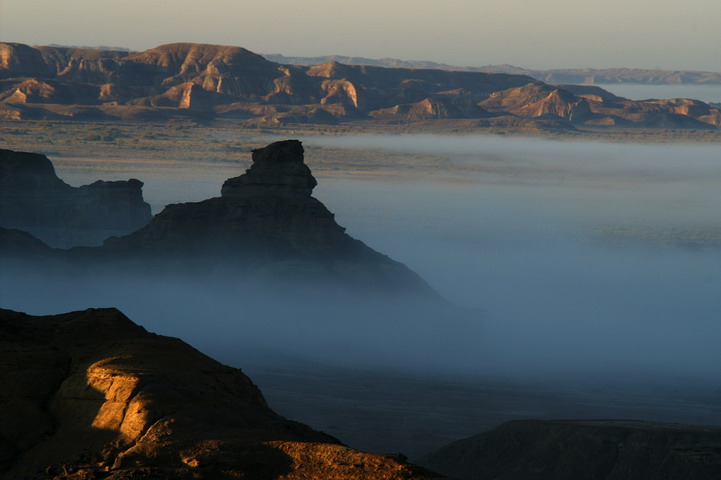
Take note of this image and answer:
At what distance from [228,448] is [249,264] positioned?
309 feet

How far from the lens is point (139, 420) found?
29.9 m

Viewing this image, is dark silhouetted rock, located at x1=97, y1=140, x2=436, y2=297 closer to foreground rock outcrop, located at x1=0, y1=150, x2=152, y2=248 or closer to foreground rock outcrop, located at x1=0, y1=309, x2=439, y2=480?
foreground rock outcrop, located at x1=0, y1=150, x2=152, y2=248

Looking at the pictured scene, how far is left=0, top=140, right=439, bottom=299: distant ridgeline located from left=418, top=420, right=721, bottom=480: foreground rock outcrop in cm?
5776

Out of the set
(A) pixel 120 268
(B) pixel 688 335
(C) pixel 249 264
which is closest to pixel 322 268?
(C) pixel 249 264

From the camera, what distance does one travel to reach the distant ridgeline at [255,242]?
116 m

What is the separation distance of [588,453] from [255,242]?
221 ft

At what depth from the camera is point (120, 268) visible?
118 meters

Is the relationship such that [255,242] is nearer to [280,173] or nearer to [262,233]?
[262,233]

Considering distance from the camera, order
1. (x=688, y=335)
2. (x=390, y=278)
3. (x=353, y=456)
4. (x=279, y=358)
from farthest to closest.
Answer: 1. (x=688, y=335)
2. (x=390, y=278)
3. (x=279, y=358)
4. (x=353, y=456)

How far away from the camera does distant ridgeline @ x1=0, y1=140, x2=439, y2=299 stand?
116 m

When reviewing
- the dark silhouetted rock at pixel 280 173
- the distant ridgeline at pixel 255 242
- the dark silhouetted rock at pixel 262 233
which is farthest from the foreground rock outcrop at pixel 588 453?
the distant ridgeline at pixel 255 242

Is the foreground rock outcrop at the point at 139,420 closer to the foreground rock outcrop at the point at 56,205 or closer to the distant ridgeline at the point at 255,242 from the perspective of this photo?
the distant ridgeline at the point at 255,242

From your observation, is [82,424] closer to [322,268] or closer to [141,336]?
[141,336]

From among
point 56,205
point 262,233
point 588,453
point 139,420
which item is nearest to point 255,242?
point 262,233
